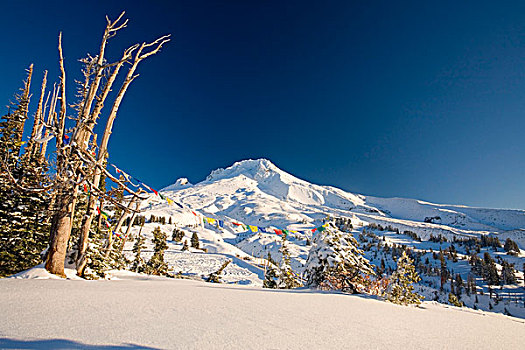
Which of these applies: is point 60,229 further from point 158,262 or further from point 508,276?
point 508,276

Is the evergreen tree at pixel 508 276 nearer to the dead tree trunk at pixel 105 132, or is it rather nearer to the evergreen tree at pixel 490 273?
the evergreen tree at pixel 490 273

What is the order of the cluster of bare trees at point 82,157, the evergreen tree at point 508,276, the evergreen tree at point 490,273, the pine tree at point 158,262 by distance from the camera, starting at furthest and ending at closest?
the evergreen tree at point 508,276 → the evergreen tree at point 490,273 → the pine tree at point 158,262 → the cluster of bare trees at point 82,157

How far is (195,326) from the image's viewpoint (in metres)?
2.70

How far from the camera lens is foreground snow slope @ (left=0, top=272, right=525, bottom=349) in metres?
2.19

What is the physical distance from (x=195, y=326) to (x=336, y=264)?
9552 mm

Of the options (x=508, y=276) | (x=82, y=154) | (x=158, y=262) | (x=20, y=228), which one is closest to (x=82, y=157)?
(x=82, y=154)

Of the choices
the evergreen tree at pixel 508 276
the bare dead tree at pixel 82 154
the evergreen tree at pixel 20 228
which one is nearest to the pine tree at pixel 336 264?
the bare dead tree at pixel 82 154

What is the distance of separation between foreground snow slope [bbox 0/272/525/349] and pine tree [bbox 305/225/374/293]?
6317 mm

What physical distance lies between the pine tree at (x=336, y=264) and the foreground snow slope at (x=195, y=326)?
20.7ft

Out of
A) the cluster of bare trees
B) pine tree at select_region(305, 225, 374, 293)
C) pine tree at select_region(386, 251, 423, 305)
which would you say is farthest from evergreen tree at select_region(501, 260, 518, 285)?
the cluster of bare trees

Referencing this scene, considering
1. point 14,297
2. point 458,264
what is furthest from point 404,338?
point 458,264

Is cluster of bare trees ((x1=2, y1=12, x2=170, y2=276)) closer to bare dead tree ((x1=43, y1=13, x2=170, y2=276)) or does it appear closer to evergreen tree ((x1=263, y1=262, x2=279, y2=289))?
bare dead tree ((x1=43, y1=13, x2=170, y2=276))

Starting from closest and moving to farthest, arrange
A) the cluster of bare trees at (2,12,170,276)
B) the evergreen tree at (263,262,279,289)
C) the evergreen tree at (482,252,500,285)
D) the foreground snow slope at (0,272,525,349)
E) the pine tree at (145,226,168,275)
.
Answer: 1. the foreground snow slope at (0,272,525,349)
2. the cluster of bare trees at (2,12,170,276)
3. the pine tree at (145,226,168,275)
4. the evergreen tree at (263,262,279,289)
5. the evergreen tree at (482,252,500,285)

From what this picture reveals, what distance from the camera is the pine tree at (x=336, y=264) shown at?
1013 cm
